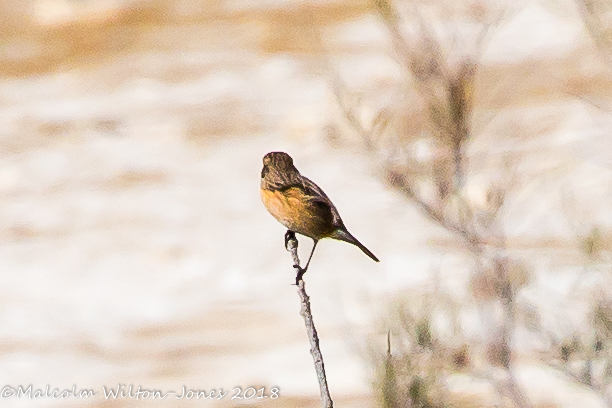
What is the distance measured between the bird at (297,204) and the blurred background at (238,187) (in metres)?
0.97

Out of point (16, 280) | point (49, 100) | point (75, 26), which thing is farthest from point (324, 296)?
point (75, 26)

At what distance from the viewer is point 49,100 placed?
11242 mm

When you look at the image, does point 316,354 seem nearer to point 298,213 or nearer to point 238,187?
point 298,213

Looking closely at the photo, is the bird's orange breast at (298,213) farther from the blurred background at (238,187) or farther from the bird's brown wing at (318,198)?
the blurred background at (238,187)

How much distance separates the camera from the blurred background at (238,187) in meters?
6.86

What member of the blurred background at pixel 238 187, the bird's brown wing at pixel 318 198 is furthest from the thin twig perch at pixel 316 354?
the blurred background at pixel 238 187

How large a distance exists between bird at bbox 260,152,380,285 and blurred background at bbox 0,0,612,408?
0.97 metres

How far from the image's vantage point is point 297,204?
2.57 metres

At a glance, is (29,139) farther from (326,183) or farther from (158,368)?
(158,368)

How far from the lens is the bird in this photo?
255 cm

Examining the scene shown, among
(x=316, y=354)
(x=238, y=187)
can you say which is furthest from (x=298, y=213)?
(x=238, y=187)

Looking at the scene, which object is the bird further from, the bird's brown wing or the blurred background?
the blurred background

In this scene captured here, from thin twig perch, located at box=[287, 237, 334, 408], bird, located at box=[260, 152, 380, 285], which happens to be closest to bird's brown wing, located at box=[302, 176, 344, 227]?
bird, located at box=[260, 152, 380, 285]

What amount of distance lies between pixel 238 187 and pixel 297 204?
24.1 feet
